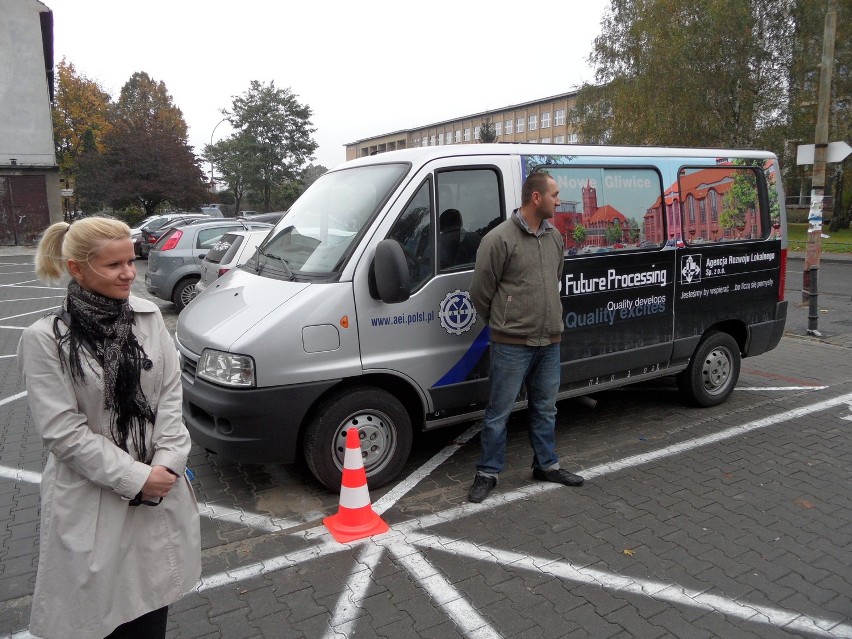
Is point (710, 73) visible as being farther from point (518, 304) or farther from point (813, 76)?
point (518, 304)

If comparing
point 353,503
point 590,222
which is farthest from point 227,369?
point 590,222

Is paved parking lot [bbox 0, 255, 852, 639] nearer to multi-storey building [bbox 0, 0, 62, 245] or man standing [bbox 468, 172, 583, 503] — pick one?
man standing [bbox 468, 172, 583, 503]

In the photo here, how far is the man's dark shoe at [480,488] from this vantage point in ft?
14.0

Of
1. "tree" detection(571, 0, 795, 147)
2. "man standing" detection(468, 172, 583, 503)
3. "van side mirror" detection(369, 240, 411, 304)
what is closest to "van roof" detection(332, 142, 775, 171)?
"man standing" detection(468, 172, 583, 503)

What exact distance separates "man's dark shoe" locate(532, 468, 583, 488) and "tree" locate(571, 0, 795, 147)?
1015 inches

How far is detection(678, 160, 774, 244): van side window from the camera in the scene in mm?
5625

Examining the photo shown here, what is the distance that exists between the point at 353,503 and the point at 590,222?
2849 mm

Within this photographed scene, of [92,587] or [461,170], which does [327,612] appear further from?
[461,170]

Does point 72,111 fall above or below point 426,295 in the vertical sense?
above

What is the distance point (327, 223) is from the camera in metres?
4.59

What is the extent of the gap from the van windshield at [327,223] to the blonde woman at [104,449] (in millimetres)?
2099

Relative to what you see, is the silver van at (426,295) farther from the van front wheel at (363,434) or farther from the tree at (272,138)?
the tree at (272,138)

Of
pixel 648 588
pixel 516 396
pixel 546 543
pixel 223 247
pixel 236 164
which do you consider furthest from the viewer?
pixel 236 164

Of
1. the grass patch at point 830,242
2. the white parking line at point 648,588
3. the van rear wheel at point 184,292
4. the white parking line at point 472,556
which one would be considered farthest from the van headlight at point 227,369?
the grass patch at point 830,242
